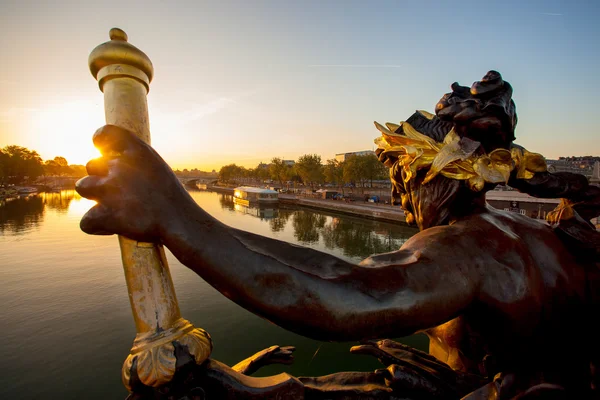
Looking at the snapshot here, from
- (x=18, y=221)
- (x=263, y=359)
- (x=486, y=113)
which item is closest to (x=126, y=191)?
(x=263, y=359)

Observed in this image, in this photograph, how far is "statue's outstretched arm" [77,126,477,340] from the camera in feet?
3.20

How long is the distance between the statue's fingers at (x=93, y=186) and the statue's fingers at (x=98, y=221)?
0.13 ft

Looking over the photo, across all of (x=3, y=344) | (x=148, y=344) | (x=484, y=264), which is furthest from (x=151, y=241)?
(x=3, y=344)

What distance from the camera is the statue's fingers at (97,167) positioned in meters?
1.04

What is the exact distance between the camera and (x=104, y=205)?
104 cm

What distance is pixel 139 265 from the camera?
3.93ft

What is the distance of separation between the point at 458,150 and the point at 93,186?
1.65 m

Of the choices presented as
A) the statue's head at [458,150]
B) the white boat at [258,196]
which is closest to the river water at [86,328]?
the statue's head at [458,150]

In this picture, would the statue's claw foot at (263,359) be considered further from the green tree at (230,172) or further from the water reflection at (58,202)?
the green tree at (230,172)

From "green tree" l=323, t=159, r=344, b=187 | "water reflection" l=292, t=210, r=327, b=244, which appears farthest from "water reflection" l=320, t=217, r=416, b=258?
"green tree" l=323, t=159, r=344, b=187

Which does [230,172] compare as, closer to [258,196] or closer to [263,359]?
[258,196]

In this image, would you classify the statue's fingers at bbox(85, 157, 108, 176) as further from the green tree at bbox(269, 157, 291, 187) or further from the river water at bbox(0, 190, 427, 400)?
the green tree at bbox(269, 157, 291, 187)

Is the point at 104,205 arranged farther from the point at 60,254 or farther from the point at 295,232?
the point at 295,232

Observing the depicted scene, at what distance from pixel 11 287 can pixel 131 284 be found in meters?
15.5
